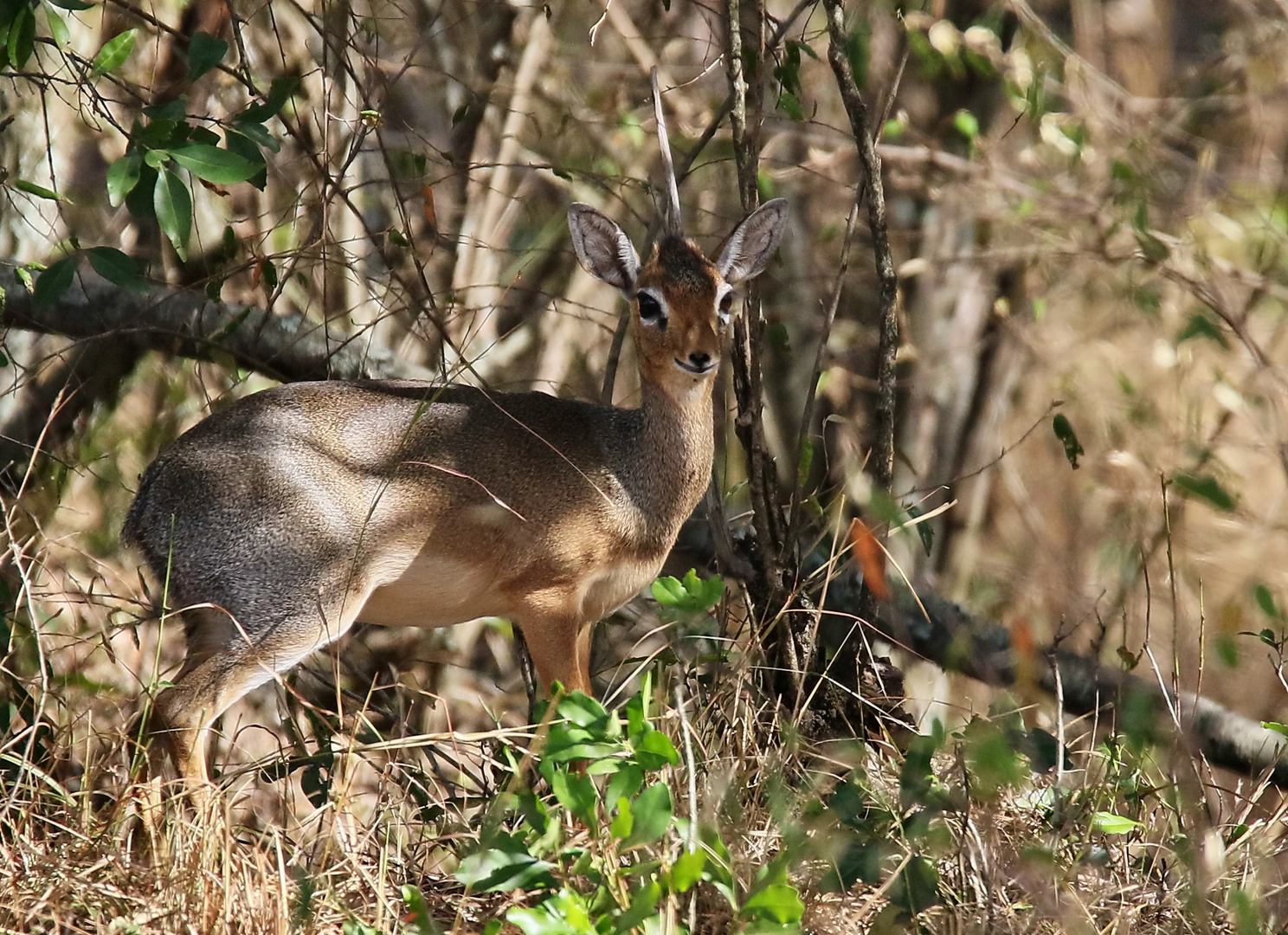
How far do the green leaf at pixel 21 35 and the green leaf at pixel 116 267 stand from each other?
0.49 metres

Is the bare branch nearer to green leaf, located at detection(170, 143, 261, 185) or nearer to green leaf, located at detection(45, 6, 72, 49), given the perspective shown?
green leaf, located at detection(45, 6, 72, 49)

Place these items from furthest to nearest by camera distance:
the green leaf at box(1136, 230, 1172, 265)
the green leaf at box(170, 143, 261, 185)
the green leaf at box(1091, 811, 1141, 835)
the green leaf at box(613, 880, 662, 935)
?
the green leaf at box(1136, 230, 1172, 265)
the green leaf at box(170, 143, 261, 185)
the green leaf at box(1091, 811, 1141, 835)
the green leaf at box(613, 880, 662, 935)

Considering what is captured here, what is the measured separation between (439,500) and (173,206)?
3.88 ft

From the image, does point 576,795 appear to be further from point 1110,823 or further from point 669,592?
point 1110,823

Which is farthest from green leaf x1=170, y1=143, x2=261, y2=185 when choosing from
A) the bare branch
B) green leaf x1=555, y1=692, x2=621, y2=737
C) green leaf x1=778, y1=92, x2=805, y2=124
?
green leaf x1=778, y1=92, x2=805, y2=124

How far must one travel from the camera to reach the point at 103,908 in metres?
2.96

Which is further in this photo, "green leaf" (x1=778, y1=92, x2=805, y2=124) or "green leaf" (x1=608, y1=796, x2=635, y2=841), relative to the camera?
"green leaf" (x1=778, y1=92, x2=805, y2=124)

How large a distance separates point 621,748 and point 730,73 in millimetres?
2109

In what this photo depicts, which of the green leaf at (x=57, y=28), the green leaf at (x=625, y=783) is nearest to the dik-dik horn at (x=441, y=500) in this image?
the green leaf at (x=57, y=28)

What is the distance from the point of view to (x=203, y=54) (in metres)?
3.68

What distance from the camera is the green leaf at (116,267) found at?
142 inches

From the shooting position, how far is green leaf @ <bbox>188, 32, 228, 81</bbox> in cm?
367

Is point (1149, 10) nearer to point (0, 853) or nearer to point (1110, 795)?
point (1110, 795)

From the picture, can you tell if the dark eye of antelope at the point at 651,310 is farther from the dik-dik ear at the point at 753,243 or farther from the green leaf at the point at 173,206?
the green leaf at the point at 173,206
